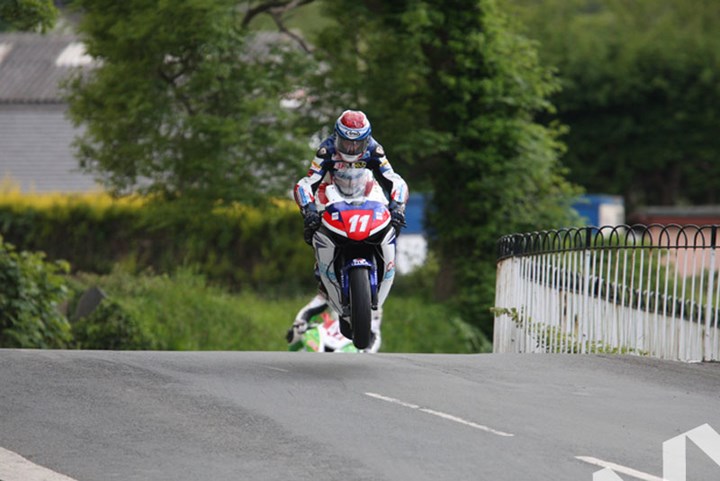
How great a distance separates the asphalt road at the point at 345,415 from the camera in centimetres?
797

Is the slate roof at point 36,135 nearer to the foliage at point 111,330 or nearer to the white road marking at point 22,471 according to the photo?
the foliage at point 111,330

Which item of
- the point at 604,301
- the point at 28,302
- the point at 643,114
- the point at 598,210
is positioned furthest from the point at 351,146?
the point at 643,114

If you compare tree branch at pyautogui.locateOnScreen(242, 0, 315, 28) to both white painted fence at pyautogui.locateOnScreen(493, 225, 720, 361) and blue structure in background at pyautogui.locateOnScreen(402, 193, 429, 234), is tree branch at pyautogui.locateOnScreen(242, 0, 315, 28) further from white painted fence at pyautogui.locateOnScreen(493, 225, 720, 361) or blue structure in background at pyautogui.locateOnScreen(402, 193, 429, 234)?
white painted fence at pyautogui.locateOnScreen(493, 225, 720, 361)

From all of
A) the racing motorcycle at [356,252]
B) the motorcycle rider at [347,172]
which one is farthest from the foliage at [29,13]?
the racing motorcycle at [356,252]

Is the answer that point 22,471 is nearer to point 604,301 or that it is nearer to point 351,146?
point 351,146

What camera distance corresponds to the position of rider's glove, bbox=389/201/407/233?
1222 centimetres

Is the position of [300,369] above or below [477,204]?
below

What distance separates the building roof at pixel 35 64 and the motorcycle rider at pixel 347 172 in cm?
3975

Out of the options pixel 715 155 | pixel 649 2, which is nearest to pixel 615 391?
pixel 715 155

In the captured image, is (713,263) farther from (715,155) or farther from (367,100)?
(715,155)

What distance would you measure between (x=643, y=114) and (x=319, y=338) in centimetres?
3893

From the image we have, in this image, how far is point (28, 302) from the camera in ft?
69.7

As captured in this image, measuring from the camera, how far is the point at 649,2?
234 ft

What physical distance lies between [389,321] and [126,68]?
281 inches
